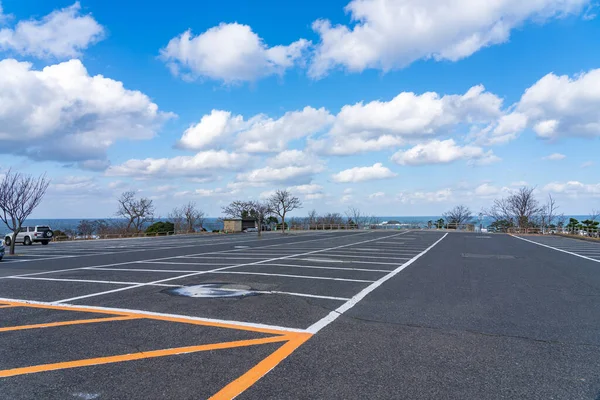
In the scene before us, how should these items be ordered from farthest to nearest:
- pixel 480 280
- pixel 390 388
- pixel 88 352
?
pixel 480 280 → pixel 88 352 → pixel 390 388

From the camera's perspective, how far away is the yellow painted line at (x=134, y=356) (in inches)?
171

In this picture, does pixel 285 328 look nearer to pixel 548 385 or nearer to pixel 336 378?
pixel 336 378

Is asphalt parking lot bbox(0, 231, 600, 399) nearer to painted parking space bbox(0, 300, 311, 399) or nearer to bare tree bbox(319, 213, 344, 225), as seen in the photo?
painted parking space bbox(0, 300, 311, 399)

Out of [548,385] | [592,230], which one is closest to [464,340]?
[548,385]

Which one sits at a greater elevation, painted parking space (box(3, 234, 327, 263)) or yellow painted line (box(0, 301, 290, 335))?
painted parking space (box(3, 234, 327, 263))

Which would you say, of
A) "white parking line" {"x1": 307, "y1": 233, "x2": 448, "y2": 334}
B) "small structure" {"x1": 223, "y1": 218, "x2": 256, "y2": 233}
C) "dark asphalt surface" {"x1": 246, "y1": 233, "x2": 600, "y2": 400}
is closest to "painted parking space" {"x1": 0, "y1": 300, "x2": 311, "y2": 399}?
"dark asphalt surface" {"x1": 246, "y1": 233, "x2": 600, "y2": 400}

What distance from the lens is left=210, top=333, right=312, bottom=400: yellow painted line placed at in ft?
12.3

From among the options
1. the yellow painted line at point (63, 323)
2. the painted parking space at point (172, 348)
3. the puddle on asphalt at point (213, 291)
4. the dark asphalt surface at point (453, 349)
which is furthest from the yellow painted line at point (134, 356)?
the puddle on asphalt at point (213, 291)

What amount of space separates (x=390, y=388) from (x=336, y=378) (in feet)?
1.69

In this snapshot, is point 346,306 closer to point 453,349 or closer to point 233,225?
point 453,349

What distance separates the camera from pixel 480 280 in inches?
411

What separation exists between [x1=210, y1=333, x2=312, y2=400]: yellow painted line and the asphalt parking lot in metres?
0.02

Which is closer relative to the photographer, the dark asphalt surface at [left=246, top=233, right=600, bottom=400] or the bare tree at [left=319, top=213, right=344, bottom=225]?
the dark asphalt surface at [left=246, top=233, right=600, bottom=400]

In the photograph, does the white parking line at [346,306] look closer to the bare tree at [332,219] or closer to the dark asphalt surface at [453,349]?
the dark asphalt surface at [453,349]
